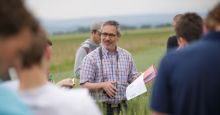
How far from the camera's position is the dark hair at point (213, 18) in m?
2.25

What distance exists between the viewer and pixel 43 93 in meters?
1.46

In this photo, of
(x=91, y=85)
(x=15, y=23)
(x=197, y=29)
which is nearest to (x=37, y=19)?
(x=15, y=23)

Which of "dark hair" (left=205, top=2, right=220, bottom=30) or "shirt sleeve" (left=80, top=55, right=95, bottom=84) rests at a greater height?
"dark hair" (left=205, top=2, right=220, bottom=30)

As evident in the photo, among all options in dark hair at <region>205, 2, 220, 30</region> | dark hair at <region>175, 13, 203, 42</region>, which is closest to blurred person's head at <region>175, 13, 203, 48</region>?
dark hair at <region>175, 13, 203, 42</region>

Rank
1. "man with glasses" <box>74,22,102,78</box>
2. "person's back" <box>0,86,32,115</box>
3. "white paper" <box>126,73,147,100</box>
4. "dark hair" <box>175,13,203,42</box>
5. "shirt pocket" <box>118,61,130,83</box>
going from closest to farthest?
1. "person's back" <box>0,86,32,115</box>
2. "dark hair" <box>175,13,203,42</box>
3. "white paper" <box>126,73,147,100</box>
4. "shirt pocket" <box>118,61,130,83</box>
5. "man with glasses" <box>74,22,102,78</box>

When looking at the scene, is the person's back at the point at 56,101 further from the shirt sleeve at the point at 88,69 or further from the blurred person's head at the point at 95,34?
the blurred person's head at the point at 95,34

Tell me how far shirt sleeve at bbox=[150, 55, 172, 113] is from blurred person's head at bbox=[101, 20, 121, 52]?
2.01 metres

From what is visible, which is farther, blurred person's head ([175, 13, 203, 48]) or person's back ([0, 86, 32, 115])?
blurred person's head ([175, 13, 203, 48])

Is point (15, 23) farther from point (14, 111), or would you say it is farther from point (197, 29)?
point (197, 29)

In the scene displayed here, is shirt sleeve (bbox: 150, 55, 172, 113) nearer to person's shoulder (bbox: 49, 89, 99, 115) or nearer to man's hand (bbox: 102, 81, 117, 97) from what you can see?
person's shoulder (bbox: 49, 89, 99, 115)

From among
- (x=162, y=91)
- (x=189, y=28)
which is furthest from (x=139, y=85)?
(x=162, y=91)

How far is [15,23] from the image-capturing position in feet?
4.35

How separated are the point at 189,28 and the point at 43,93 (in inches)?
51.8

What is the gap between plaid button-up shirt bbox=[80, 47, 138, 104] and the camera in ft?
13.6
